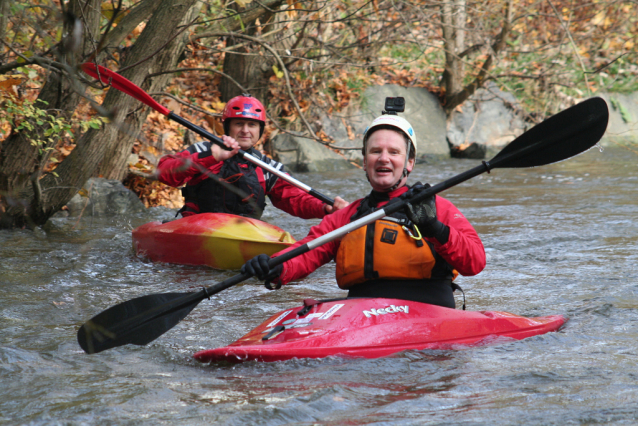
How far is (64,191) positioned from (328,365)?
3.85 meters

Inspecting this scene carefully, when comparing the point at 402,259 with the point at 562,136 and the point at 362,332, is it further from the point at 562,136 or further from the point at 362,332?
the point at 562,136

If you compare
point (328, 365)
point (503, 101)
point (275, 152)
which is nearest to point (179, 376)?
point (328, 365)

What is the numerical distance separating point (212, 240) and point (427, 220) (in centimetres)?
232

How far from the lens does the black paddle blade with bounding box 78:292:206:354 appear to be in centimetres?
285

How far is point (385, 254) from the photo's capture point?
3016 millimetres

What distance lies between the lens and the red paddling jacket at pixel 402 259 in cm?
293

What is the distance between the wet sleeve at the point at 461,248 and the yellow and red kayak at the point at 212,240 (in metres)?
1.92

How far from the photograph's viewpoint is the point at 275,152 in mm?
9773

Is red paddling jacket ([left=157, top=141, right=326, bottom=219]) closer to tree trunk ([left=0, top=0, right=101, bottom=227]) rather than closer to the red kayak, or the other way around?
tree trunk ([left=0, top=0, right=101, bottom=227])

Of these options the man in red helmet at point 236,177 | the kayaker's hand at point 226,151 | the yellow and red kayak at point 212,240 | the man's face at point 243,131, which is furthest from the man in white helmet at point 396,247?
the man's face at point 243,131

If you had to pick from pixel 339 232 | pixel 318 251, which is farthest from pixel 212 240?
pixel 339 232

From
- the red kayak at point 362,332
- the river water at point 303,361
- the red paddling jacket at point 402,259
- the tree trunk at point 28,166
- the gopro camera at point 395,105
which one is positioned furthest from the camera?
the tree trunk at point 28,166

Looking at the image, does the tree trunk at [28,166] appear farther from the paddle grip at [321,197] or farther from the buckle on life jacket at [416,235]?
the buckle on life jacket at [416,235]

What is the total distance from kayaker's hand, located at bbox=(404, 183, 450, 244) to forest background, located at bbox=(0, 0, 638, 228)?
118 centimetres
